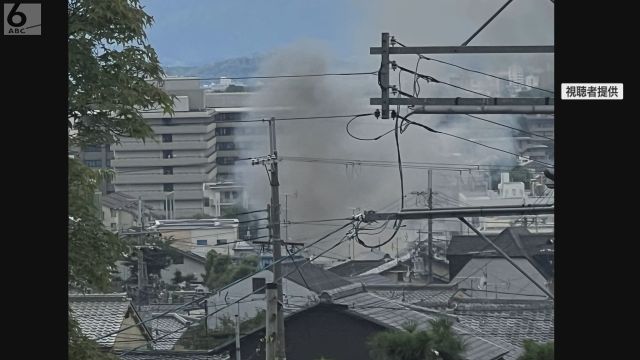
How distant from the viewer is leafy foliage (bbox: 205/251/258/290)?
355 inches

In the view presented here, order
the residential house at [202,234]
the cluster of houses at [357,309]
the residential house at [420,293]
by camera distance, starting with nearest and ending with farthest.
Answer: the cluster of houses at [357,309] < the residential house at [202,234] < the residential house at [420,293]

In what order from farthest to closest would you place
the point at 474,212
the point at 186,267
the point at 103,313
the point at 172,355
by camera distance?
the point at 186,267 → the point at 172,355 → the point at 103,313 → the point at 474,212

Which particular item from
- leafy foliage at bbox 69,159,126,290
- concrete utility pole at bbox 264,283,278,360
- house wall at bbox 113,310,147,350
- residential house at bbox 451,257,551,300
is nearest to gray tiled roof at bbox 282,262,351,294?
residential house at bbox 451,257,551,300

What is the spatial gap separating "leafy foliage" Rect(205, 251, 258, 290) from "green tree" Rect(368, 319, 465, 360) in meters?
2.35

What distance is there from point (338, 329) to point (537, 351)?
255 cm

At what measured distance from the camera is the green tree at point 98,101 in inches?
113

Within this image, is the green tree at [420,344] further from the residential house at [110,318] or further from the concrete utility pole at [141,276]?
the concrete utility pole at [141,276]

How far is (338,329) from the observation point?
26.7ft

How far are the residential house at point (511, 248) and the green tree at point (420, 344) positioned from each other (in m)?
0.66

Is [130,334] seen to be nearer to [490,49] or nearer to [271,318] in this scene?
[271,318]

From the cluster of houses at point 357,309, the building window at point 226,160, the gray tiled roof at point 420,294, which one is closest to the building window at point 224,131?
the building window at point 226,160

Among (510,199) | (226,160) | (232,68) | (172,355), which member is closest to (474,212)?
(232,68)
